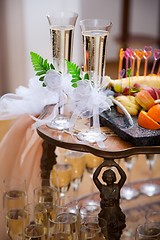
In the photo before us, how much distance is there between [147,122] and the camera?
4.48 feet

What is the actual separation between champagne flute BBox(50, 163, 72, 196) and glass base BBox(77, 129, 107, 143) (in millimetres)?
356

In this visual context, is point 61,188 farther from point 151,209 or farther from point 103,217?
point 103,217

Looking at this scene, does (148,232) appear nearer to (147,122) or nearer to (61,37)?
(147,122)

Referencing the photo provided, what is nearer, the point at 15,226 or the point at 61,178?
the point at 15,226

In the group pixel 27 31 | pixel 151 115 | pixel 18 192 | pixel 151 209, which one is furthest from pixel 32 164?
pixel 27 31

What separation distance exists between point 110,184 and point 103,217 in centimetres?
9

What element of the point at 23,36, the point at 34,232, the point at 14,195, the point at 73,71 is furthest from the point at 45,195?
the point at 23,36

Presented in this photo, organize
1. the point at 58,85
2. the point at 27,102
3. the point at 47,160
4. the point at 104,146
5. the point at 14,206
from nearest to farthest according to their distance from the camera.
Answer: the point at 104,146, the point at 58,85, the point at 14,206, the point at 27,102, the point at 47,160

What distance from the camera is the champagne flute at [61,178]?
1722 millimetres

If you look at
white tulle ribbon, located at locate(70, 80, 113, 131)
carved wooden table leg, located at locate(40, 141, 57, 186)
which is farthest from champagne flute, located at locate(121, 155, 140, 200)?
white tulle ribbon, located at locate(70, 80, 113, 131)

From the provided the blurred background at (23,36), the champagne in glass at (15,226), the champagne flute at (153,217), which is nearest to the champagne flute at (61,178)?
the champagne in glass at (15,226)

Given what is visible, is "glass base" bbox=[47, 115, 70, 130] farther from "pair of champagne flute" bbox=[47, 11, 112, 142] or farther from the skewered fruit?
the skewered fruit

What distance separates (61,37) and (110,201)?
47cm

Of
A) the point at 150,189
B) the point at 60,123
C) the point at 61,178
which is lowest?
the point at 150,189
